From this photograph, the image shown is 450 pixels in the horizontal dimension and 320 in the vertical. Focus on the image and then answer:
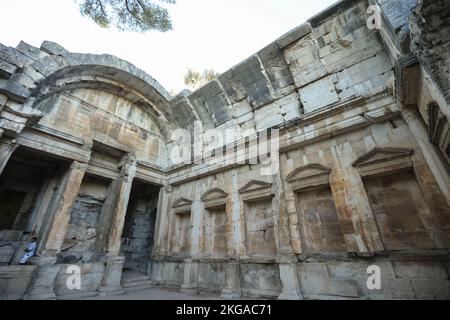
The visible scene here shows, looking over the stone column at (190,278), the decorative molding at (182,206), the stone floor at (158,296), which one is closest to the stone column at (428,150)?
the stone floor at (158,296)

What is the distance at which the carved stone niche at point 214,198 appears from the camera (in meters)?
6.40

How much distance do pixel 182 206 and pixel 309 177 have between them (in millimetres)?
4495

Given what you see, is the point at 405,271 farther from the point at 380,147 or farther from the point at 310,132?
the point at 310,132

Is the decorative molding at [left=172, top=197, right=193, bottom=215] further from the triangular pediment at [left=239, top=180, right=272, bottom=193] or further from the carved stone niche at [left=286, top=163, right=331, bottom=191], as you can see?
the carved stone niche at [left=286, top=163, right=331, bottom=191]

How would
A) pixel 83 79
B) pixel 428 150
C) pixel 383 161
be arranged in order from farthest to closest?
pixel 83 79 < pixel 383 161 < pixel 428 150

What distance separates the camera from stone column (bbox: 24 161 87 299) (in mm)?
4641

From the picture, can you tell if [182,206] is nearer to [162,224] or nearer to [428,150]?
[162,224]

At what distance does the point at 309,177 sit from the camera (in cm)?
501

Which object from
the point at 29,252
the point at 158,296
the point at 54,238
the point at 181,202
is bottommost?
the point at 158,296

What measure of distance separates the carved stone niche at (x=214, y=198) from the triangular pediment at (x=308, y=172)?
210 centimetres

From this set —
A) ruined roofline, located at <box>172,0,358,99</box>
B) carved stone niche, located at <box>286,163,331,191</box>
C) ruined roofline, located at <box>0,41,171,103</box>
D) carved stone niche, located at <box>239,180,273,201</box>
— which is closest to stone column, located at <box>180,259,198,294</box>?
carved stone niche, located at <box>239,180,273,201</box>

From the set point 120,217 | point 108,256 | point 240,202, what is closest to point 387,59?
point 240,202

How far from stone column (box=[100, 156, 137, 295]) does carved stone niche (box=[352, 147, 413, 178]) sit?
6.66 m

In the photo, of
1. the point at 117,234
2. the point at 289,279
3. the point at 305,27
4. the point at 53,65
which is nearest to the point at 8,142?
the point at 53,65
